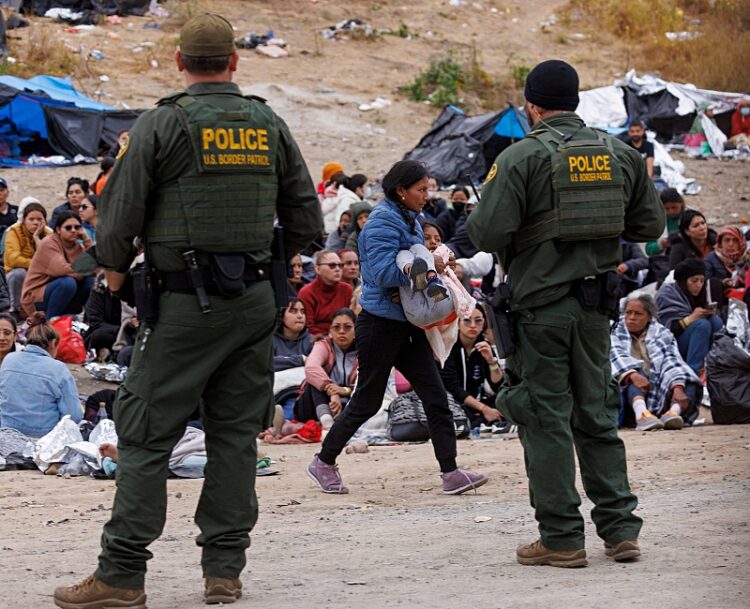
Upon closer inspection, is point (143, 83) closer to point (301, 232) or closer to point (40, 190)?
point (40, 190)

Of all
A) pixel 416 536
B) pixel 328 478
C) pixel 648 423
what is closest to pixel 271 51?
pixel 648 423

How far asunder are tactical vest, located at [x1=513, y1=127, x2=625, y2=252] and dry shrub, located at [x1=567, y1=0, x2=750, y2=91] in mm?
21576

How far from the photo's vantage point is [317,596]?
183 inches

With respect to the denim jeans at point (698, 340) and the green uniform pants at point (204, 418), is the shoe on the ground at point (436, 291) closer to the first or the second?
the green uniform pants at point (204, 418)

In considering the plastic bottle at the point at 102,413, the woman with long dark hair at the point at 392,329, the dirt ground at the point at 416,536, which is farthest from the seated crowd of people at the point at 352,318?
the dirt ground at the point at 416,536

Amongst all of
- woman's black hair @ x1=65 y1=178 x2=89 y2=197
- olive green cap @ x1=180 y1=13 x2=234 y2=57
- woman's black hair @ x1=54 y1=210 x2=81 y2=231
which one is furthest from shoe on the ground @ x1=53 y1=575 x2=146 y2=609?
woman's black hair @ x1=65 y1=178 x2=89 y2=197

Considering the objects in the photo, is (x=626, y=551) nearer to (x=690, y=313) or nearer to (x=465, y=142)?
(x=690, y=313)

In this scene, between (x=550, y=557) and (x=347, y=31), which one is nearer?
(x=550, y=557)

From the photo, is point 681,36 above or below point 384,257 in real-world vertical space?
above

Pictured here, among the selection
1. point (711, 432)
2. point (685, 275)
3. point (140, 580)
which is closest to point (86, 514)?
point (140, 580)

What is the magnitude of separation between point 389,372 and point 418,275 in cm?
62

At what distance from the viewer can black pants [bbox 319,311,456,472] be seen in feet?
22.3

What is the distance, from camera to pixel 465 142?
20.0 metres

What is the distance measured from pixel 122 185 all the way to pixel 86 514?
2939 mm
